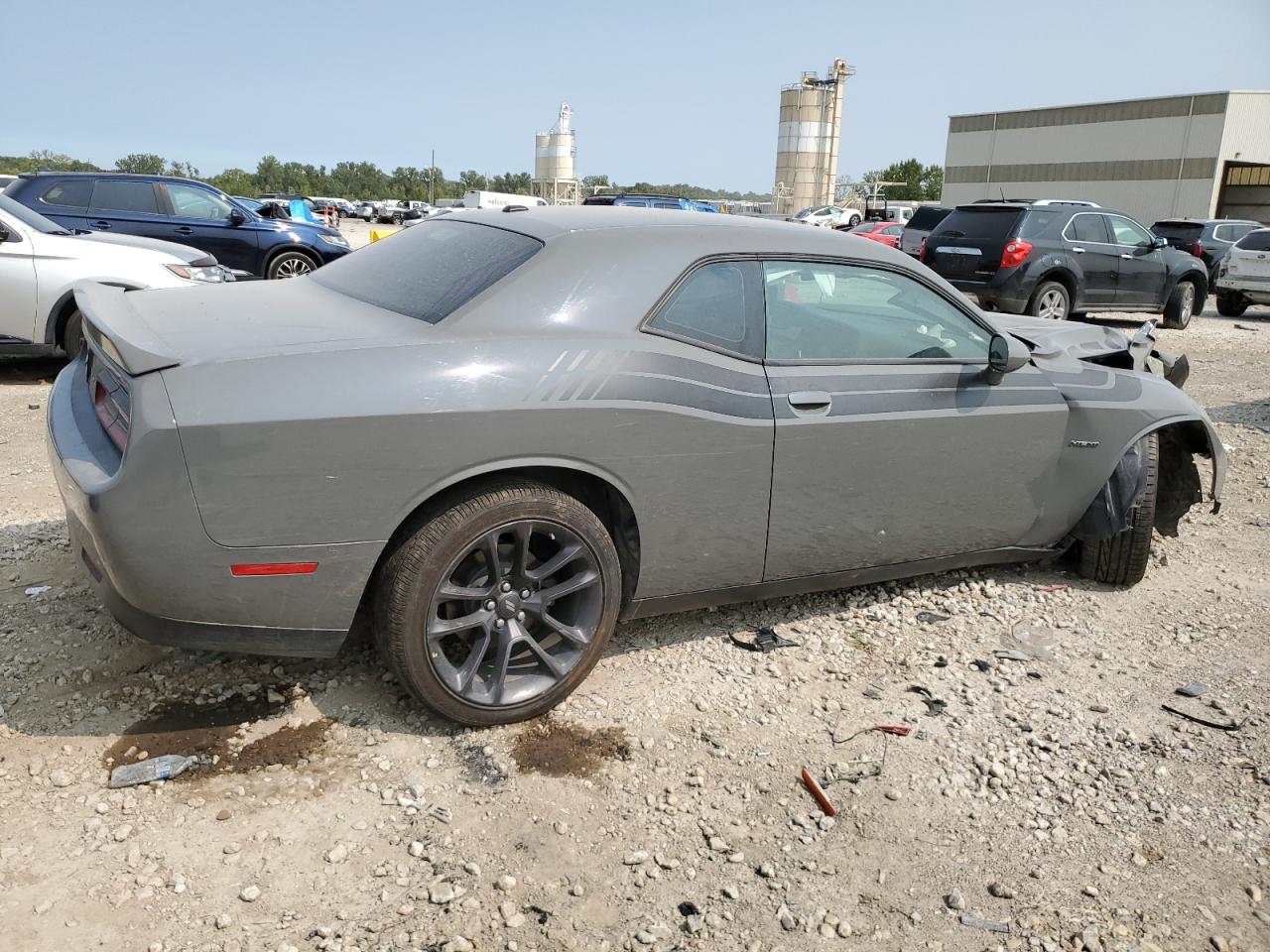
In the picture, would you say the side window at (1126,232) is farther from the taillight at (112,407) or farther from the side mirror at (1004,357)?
the taillight at (112,407)

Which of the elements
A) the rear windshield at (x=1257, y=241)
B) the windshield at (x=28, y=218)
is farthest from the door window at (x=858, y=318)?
the rear windshield at (x=1257, y=241)

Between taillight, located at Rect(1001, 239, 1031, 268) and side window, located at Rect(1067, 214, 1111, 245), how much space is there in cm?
99

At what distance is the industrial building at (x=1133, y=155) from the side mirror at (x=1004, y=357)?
41835 mm

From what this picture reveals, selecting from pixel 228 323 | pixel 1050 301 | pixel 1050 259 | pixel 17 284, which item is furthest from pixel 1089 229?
pixel 228 323

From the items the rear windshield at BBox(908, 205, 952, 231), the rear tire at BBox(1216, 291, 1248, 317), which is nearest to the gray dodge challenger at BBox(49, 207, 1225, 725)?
the rear tire at BBox(1216, 291, 1248, 317)

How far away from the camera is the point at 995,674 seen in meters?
3.83

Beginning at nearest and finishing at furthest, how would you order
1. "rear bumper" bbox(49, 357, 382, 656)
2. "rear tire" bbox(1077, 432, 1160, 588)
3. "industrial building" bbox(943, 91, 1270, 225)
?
"rear bumper" bbox(49, 357, 382, 656), "rear tire" bbox(1077, 432, 1160, 588), "industrial building" bbox(943, 91, 1270, 225)

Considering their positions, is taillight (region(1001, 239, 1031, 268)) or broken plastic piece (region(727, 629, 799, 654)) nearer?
broken plastic piece (region(727, 629, 799, 654))

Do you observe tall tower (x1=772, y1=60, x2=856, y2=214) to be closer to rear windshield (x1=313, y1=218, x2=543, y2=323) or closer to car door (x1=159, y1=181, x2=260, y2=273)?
car door (x1=159, y1=181, x2=260, y2=273)

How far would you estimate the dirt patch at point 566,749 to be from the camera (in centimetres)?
310

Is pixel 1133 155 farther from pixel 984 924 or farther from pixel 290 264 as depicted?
pixel 984 924

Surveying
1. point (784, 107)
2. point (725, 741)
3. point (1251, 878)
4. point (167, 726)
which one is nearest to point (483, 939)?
point (725, 741)

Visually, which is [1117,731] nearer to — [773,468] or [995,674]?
[995,674]

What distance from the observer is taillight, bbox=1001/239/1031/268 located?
12016 millimetres
